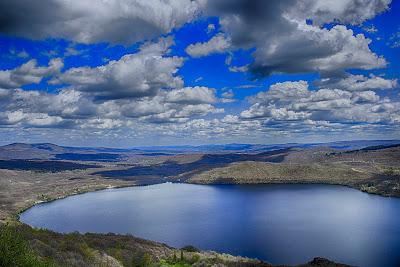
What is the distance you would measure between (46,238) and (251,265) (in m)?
51.1

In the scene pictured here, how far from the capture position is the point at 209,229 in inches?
7525

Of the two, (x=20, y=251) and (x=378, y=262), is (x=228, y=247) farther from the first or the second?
(x=20, y=251)

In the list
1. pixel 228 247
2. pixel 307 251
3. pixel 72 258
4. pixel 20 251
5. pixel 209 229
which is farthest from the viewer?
pixel 209 229

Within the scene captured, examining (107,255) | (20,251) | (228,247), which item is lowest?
(228,247)

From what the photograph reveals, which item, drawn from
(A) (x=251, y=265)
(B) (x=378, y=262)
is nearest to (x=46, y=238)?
(A) (x=251, y=265)

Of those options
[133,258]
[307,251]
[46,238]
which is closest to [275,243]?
[307,251]

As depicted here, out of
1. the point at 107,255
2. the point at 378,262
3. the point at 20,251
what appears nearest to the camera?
the point at 20,251

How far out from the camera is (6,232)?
43.2 m

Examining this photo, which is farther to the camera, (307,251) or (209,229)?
(209,229)

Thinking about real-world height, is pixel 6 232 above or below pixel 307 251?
above

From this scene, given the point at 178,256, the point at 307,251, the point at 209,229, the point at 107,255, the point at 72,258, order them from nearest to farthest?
the point at 72,258 → the point at 107,255 → the point at 178,256 → the point at 307,251 → the point at 209,229

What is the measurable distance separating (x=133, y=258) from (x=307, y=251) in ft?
223

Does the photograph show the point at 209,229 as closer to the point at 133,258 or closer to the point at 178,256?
the point at 178,256

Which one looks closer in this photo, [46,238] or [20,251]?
[20,251]
